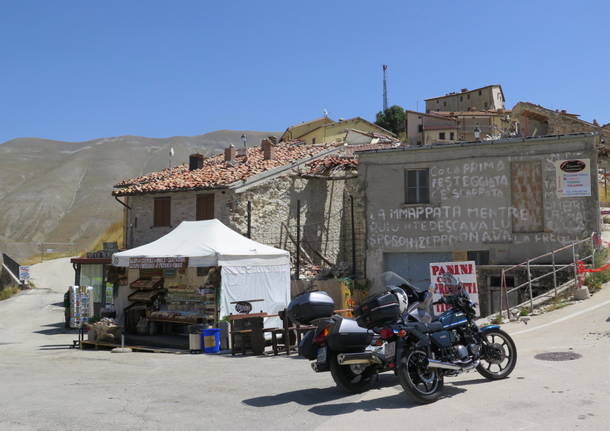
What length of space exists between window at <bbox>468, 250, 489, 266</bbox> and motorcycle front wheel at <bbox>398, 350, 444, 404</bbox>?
499 inches

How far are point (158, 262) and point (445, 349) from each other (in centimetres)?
950

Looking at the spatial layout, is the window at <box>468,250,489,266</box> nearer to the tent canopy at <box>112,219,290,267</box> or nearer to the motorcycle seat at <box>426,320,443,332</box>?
the tent canopy at <box>112,219,290,267</box>

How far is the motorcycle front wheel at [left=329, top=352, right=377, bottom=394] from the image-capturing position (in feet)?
24.8

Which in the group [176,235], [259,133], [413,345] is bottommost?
[413,345]

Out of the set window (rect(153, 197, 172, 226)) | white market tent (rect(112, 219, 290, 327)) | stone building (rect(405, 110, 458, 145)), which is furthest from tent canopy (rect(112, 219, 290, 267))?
stone building (rect(405, 110, 458, 145))

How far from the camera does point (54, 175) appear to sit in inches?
4136

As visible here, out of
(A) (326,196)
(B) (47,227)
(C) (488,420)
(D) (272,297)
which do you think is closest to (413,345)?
(C) (488,420)

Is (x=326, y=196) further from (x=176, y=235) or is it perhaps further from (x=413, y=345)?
(x=413, y=345)

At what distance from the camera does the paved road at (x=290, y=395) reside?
624cm

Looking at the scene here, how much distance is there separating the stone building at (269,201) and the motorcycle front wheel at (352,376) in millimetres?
13411

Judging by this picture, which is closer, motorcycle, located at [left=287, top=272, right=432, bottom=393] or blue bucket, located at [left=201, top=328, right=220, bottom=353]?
motorcycle, located at [left=287, top=272, right=432, bottom=393]

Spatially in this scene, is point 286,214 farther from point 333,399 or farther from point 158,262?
point 333,399

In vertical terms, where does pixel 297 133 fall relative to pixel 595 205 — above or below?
above

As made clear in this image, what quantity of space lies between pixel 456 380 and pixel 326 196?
55.6 feet
